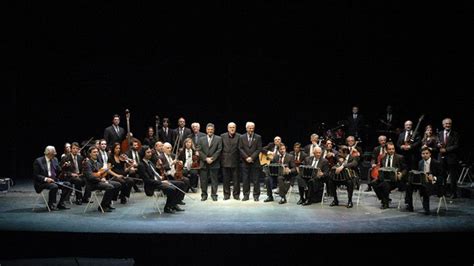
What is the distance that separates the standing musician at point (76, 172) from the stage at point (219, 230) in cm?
54

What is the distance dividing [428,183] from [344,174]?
157 centimetres

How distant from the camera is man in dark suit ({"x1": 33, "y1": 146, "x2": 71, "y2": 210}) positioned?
9.38 metres

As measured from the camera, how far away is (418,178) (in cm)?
895

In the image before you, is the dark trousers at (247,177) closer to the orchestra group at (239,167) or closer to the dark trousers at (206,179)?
the orchestra group at (239,167)

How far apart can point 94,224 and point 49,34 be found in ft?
25.8

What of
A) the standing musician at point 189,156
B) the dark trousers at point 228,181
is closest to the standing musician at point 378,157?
the dark trousers at point 228,181

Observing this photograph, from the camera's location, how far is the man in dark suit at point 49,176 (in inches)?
369

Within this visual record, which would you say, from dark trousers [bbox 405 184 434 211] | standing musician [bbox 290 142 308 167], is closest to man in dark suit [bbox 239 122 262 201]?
standing musician [bbox 290 142 308 167]

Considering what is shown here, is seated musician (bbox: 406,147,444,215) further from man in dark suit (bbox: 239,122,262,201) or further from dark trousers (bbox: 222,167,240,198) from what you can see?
dark trousers (bbox: 222,167,240,198)

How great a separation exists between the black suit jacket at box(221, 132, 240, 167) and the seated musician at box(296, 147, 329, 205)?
56.8 inches

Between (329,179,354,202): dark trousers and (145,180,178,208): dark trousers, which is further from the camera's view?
(329,179,354,202): dark trousers

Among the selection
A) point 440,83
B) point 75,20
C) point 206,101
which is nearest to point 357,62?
point 440,83

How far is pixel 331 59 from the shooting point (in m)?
15.0

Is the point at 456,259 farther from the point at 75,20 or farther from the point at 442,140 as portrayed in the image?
the point at 75,20
